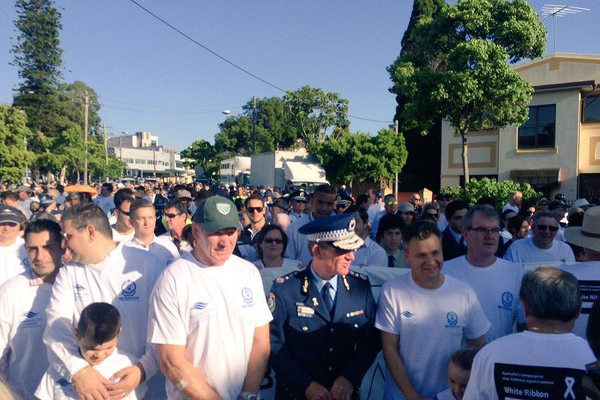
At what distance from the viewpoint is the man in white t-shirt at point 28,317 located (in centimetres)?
308

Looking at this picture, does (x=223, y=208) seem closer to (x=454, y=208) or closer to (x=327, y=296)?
(x=327, y=296)

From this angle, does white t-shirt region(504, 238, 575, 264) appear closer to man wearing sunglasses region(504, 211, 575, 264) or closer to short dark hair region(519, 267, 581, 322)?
man wearing sunglasses region(504, 211, 575, 264)

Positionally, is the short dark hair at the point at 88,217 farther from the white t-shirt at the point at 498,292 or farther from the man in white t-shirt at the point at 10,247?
the white t-shirt at the point at 498,292

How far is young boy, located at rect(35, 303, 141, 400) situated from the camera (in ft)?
8.72

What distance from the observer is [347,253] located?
2.94m

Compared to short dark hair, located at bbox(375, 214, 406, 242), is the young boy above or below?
below

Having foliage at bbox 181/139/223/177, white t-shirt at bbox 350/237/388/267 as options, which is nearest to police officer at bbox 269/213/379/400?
white t-shirt at bbox 350/237/388/267

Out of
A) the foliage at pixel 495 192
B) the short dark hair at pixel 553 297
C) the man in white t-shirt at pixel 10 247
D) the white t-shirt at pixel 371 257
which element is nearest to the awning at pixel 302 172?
the foliage at pixel 495 192

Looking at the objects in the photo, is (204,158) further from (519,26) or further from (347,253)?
(347,253)

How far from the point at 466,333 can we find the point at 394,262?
2509mm

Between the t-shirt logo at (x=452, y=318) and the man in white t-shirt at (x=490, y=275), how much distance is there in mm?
595

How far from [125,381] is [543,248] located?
4504mm

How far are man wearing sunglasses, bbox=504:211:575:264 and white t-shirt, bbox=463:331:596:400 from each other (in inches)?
126

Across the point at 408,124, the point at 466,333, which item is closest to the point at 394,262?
the point at 466,333
